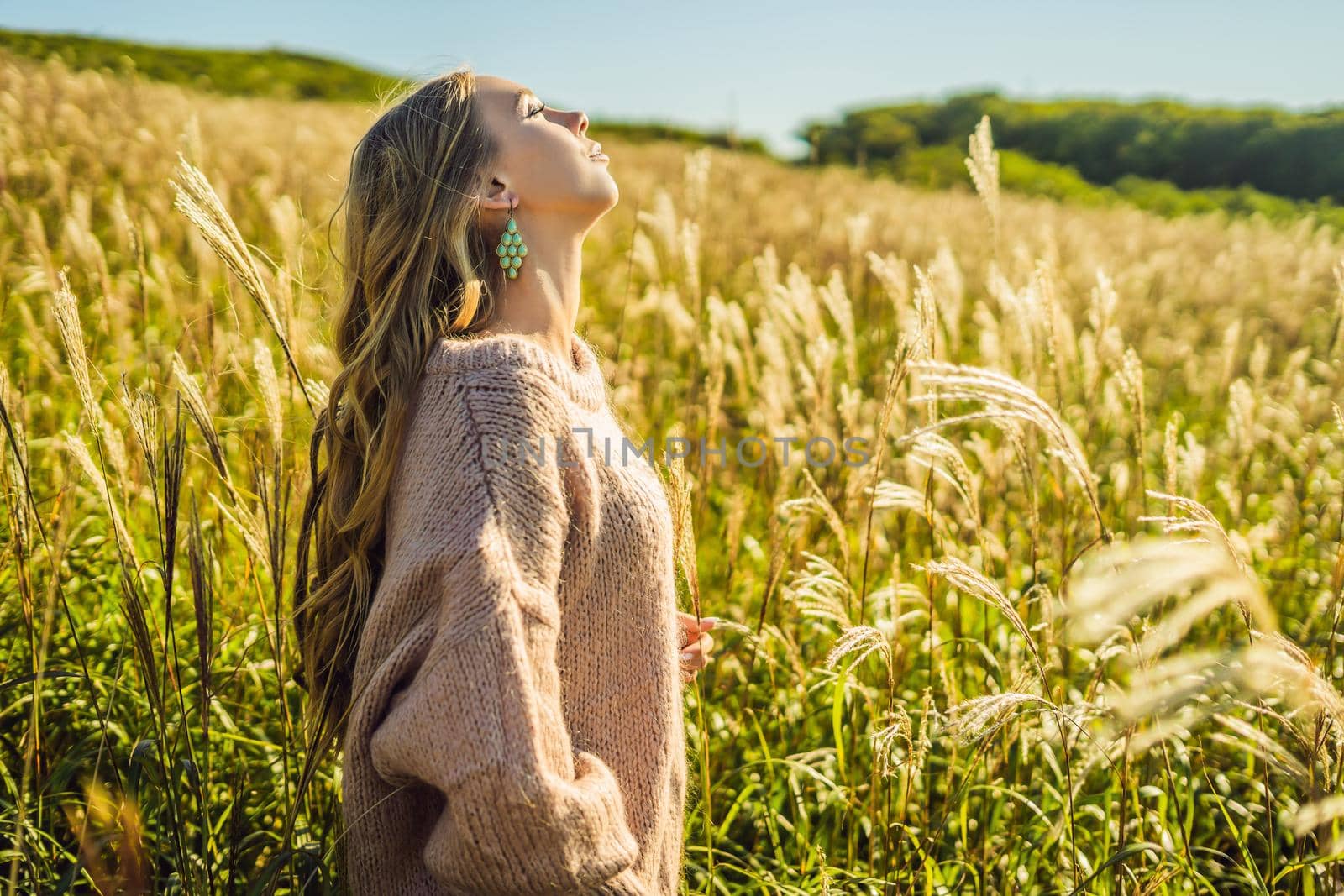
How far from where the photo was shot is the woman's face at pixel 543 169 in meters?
1.74

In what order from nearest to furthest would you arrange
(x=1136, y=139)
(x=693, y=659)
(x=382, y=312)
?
1. (x=382, y=312)
2. (x=693, y=659)
3. (x=1136, y=139)

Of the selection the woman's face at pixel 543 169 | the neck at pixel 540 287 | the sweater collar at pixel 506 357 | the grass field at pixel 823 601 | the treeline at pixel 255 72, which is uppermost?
the treeline at pixel 255 72

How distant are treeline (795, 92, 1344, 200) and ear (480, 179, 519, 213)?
218 centimetres

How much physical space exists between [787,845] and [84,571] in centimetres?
216

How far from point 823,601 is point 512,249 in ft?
3.37

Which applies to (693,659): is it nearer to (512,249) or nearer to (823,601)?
(823,601)

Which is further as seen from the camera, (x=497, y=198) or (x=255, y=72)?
(x=255, y=72)

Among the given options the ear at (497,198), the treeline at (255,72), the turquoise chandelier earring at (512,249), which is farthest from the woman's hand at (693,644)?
the treeline at (255,72)

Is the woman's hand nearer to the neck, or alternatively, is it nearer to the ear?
the neck

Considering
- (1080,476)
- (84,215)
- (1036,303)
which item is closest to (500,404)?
(1080,476)

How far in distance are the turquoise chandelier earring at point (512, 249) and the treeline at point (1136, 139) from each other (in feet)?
7.26

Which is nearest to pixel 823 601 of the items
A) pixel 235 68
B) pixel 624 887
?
pixel 624 887

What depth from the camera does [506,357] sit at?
1.50 meters

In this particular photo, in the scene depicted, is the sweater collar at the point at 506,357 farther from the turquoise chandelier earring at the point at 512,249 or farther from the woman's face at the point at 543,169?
the woman's face at the point at 543,169
